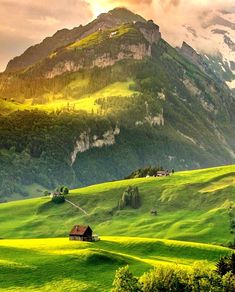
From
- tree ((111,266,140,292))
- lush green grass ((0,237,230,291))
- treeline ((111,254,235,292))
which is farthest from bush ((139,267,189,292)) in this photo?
lush green grass ((0,237,230,291))

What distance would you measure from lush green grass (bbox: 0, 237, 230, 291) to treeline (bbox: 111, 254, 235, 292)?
50.4 ft

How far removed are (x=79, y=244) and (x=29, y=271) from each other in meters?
32.0

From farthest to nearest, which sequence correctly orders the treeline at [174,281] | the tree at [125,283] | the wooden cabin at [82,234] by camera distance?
the wooden cabin at [82,234] < the treeline at [174,281] < the tree at [125,283]

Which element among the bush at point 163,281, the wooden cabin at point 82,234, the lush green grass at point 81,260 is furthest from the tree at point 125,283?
the wooden cabin at point 82,234

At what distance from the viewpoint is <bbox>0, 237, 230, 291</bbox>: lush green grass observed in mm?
121188

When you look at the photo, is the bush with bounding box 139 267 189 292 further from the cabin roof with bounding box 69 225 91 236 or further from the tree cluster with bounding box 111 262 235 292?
the cabin roof with bounding box 69 225 91 236

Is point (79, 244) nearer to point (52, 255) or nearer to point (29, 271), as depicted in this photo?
point (52, 255)

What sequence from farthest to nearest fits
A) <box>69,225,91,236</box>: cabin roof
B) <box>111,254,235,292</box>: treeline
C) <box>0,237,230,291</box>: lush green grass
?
<box>69,225,91,236</box>: cabin roof, <box>0,237,230,291</box>: lush green grass, <box>111,254,235,292</box>: treeline

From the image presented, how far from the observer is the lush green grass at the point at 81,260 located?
12119cm

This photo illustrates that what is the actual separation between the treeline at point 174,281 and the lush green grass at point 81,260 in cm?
1535

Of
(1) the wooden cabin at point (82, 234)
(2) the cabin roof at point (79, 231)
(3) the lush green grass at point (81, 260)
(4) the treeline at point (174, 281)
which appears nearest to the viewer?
(4) the treeline at point (174, 281)

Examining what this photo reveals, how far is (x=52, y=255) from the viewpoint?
462ft

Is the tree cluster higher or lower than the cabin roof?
lower

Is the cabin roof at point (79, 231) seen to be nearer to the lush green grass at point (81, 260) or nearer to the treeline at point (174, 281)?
the lush green grass at point (81, 260)
